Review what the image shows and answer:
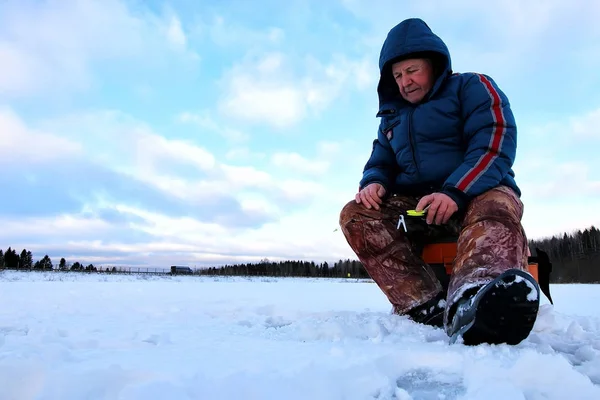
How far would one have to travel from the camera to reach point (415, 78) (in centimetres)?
220

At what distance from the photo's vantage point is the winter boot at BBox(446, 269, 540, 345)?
119cm

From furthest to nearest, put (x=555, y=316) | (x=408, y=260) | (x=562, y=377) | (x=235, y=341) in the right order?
1. (x=408, y=260)
2. (x=555, y=316)
3. (x=235, y=341)
4. (x=562, y=377)

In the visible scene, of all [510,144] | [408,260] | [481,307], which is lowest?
[481,307]

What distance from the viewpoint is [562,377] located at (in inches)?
35.9

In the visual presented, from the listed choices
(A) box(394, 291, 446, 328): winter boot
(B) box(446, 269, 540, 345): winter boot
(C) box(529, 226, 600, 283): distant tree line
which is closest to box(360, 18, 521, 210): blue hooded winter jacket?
(A) box(394, 291, 446, 328): winter boot

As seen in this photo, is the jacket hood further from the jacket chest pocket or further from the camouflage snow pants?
the camouflage snow pants

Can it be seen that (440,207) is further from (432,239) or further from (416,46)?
(416,46)

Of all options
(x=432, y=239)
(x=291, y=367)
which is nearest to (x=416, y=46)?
→ (x=432, y=239)

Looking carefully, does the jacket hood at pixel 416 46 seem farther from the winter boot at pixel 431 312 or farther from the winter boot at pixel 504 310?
the winter boot at pixel 504 310

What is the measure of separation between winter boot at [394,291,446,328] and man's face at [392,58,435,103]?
107 centimetres

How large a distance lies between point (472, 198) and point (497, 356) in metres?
0.84

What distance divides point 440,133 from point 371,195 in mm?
474

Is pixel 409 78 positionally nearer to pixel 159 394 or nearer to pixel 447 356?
pixel 447 356

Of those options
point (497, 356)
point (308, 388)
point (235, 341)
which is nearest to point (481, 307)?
point (497, 356)
